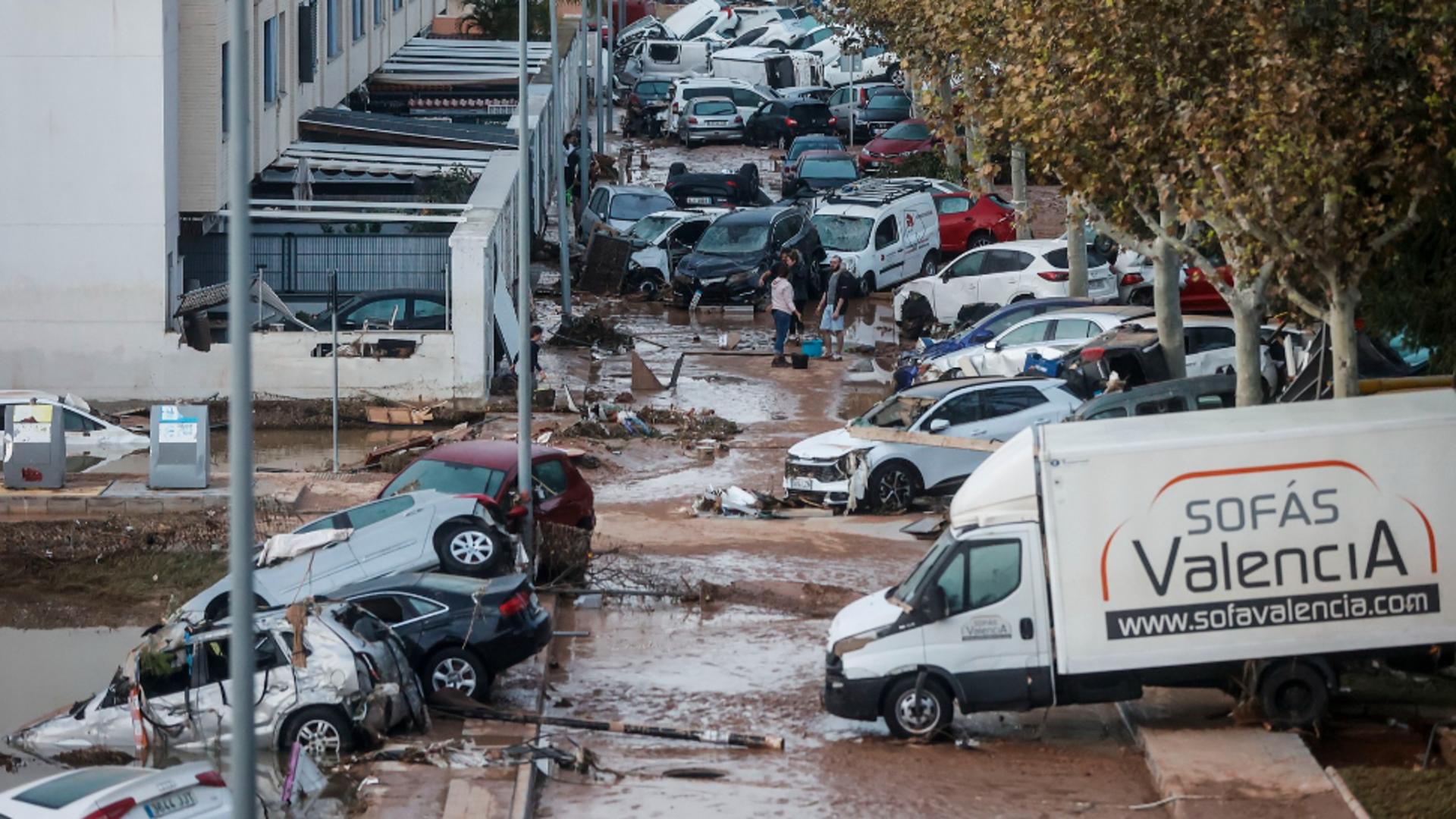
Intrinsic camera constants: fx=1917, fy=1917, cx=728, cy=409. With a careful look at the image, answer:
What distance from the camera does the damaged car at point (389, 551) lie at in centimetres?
1631

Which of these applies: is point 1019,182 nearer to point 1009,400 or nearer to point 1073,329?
point 1073,329

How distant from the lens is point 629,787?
13.1m

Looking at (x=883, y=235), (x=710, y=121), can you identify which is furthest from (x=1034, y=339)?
(x=710, y=121)

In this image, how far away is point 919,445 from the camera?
20.9 meters

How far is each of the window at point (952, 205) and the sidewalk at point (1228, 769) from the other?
23.4 m

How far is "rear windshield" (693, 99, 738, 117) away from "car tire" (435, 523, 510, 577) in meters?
38.3

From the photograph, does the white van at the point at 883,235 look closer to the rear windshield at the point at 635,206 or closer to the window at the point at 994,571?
the rear windshield at the point at 635,206

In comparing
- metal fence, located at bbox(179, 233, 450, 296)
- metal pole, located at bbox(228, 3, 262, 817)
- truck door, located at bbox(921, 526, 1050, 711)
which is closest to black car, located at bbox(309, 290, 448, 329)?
metal fence, located at bbox(179, 233, 450, 296)

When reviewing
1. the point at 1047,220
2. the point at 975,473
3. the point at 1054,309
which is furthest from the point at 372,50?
the point at 975,473

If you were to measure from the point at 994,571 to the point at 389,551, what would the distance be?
5782 mm

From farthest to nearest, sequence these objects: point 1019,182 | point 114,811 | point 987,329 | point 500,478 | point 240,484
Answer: point 1019,182
point 987,329
point 500,478
point 114,811
point 240,484

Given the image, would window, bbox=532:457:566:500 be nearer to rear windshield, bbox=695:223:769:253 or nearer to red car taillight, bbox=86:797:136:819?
red car taillight, bbox=86:797:136:819

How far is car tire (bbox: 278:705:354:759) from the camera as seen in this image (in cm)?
1356

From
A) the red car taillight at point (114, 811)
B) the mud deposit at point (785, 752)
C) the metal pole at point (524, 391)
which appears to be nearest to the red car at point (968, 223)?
the metal pole at point (524, 391)
